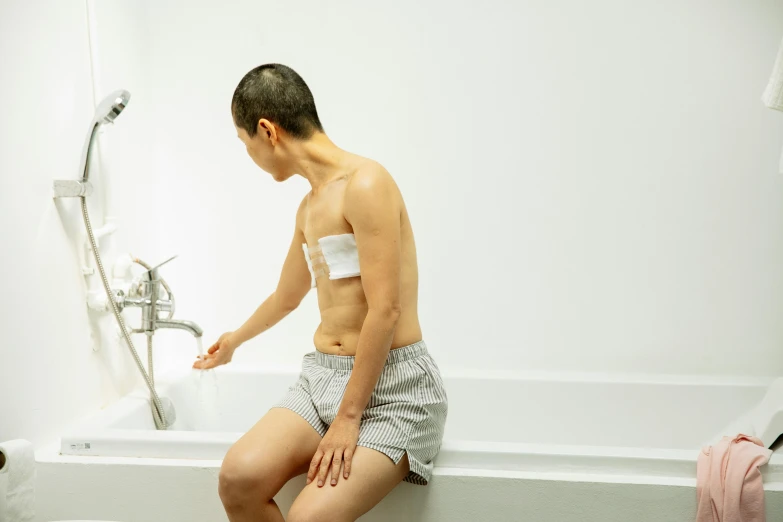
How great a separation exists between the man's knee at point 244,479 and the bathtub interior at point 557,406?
0.75m

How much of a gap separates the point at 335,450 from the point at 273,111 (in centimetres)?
65

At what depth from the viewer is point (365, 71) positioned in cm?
220

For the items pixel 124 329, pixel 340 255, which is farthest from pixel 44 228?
pixel 340 255

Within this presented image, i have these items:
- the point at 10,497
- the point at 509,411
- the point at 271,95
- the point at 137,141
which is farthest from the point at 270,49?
the point at 10,497

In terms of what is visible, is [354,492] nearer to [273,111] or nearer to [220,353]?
[220,353]

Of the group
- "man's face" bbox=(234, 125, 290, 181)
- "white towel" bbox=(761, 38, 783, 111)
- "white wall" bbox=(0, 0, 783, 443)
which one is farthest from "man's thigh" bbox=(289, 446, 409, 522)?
"white towel" bbox=(761, 38, 783, 111)

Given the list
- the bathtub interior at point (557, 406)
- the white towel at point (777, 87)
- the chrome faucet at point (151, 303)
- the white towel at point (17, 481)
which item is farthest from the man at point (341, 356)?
the white towel at point (777, 87)

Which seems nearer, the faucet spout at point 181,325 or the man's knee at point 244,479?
the man's knee at point 244,479

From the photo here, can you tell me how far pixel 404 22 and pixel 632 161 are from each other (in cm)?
78

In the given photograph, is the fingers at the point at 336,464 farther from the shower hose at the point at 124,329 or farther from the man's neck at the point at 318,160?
the shower hose at the point at 124,329

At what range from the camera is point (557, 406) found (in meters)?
2.12

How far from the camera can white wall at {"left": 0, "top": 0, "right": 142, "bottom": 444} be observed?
1510 mm

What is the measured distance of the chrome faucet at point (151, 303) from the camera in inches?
72.8

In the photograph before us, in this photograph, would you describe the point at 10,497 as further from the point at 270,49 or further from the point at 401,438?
the point at 270,49
